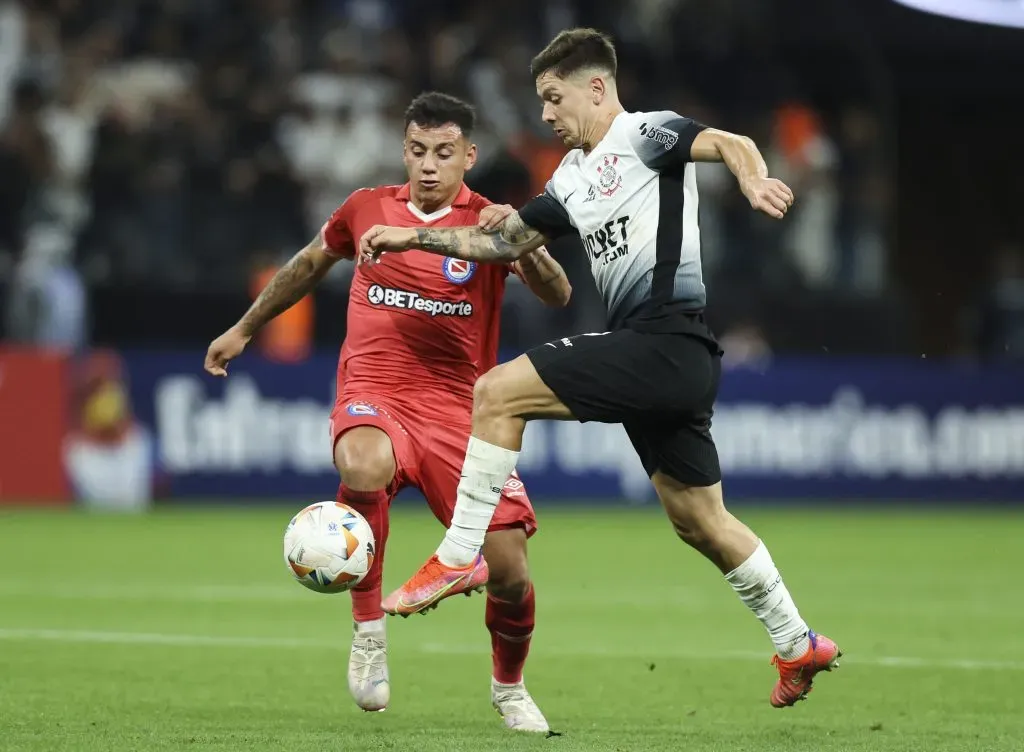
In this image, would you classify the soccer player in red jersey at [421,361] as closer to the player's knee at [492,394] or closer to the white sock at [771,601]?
the player's knee at [492,394]

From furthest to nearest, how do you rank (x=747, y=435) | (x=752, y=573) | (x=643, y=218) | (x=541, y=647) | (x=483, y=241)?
(x=747, y=435) → (x=541, y=647) → (x=483, y=241) → (x=752, y=573) → (x=643, y=218)

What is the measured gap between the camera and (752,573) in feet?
23.2

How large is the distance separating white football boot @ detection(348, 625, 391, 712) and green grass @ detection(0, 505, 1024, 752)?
112 mm

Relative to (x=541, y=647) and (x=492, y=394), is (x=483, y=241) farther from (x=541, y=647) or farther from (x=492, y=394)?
(x=541, y=647)

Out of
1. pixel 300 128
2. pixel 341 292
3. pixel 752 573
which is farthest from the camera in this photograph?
pixel 300 128

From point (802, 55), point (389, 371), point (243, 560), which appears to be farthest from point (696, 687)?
point (802, 55)

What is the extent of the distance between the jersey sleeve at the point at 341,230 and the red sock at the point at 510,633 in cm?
162

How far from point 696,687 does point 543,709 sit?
3.10 feet

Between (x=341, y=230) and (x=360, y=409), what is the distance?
2.77 feet

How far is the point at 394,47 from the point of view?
19953mm

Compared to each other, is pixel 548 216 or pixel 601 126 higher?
pixel 601 126

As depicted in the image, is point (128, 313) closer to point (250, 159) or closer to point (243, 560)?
point (250, 159)

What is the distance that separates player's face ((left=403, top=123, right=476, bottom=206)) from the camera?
7.66 metres

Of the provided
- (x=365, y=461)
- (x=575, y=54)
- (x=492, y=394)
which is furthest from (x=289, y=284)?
(x=575, y=54)
